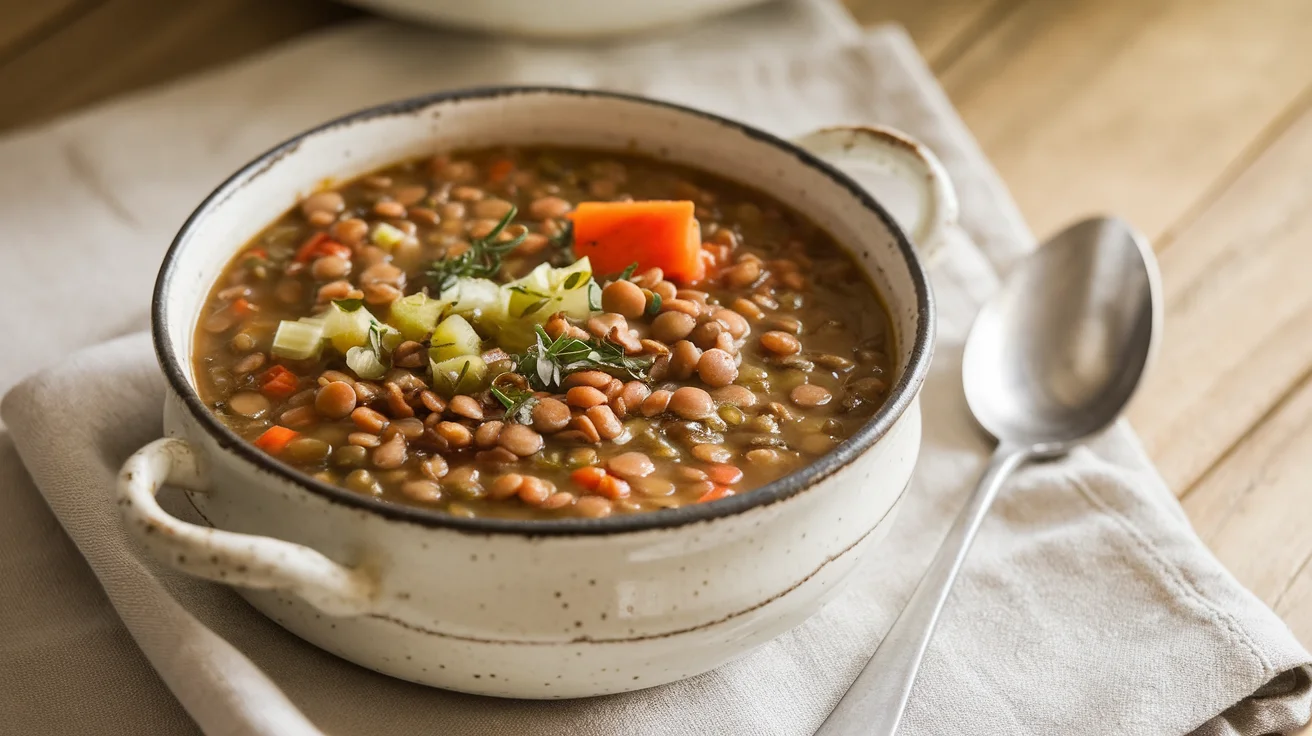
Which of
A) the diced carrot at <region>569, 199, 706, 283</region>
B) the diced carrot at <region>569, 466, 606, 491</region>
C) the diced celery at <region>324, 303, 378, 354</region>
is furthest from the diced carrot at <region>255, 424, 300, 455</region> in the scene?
the diced carrot at <region>569, 199, 706, 283</region>

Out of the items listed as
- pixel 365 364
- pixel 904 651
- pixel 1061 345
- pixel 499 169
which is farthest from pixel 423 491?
pixel 1061 345

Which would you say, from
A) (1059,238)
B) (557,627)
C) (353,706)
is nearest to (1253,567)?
(1059,238)

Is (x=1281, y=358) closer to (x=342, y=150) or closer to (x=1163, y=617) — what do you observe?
(x=1163, y=617)

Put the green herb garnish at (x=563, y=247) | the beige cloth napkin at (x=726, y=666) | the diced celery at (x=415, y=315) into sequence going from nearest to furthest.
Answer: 1. the beige cloth napkin at (x=726, y=666)
2. the diced celery at (x=415, y=315)
3. the green herb garnish at (x=563, y=247)

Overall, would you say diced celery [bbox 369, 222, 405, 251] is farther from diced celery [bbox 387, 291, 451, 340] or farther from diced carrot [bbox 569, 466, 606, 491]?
diced carrot [bbox 569, 466, 606, 491]

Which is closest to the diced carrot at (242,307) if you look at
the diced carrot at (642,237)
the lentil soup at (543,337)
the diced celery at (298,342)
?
the lentil soup at (543,337)

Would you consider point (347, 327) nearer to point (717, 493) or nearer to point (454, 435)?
point (454, 435)

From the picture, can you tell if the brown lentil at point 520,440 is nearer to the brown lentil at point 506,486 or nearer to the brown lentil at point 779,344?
the brown lentil at point 506,486
